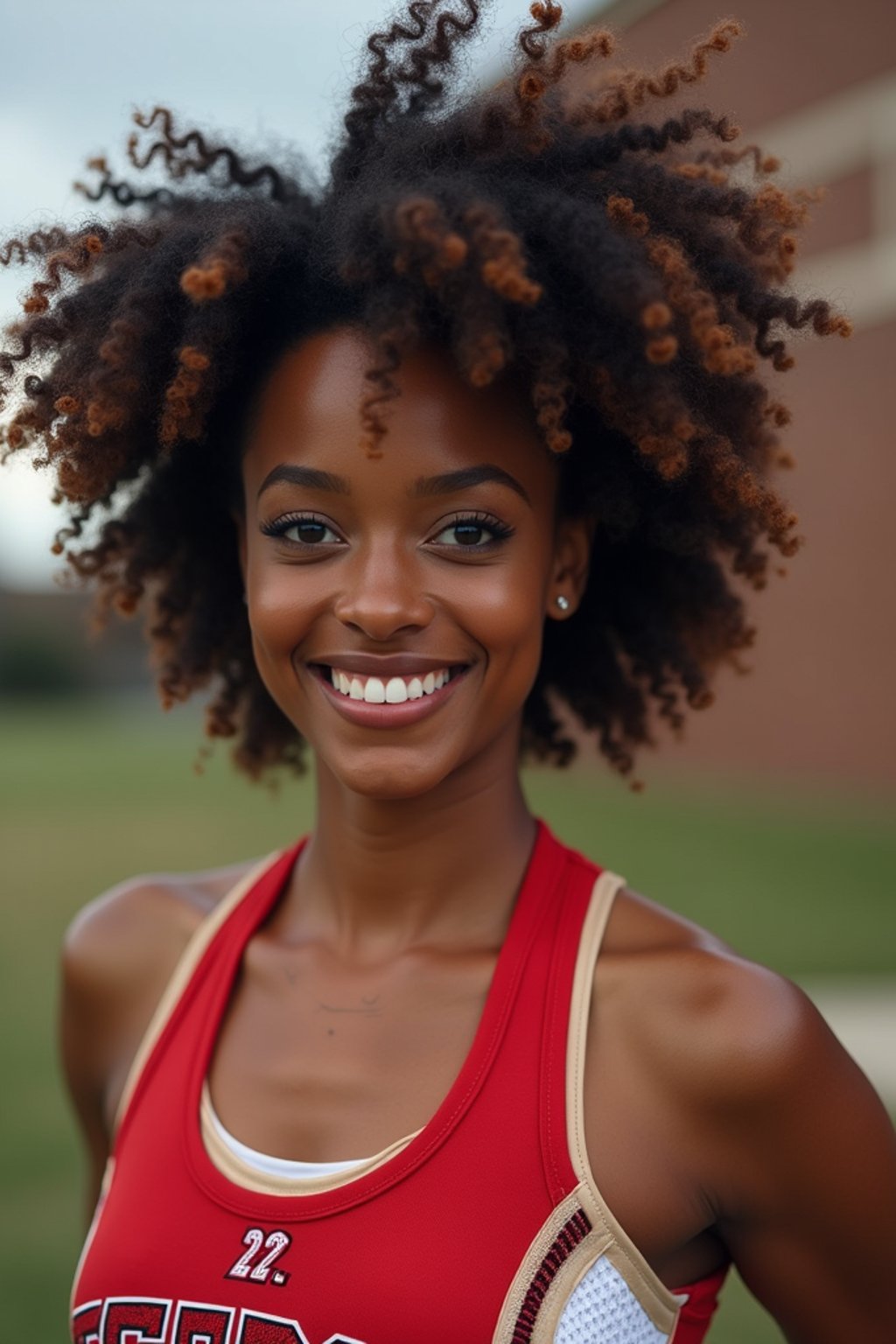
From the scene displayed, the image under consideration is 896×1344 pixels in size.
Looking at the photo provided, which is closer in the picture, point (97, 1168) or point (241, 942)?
point (241, 942)

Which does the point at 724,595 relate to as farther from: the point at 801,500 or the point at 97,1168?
the point at 801,500

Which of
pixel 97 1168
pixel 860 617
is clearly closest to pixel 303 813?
pixel 860 617

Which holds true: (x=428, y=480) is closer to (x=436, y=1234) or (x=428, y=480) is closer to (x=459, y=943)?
(x=459, y=943)

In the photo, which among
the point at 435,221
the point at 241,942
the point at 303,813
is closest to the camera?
the point at 435,221

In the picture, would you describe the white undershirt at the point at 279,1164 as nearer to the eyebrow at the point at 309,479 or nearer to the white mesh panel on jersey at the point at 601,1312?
the white mesh panel on jersey at the point at 601,1312

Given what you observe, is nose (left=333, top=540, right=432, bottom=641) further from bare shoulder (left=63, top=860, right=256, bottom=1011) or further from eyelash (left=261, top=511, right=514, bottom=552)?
bare shoulder (left=63, top=860, right=256, bottom=1011)

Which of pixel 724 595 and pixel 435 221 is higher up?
pixel 435 221

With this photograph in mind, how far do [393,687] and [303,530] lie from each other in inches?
11.5

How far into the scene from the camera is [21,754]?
2419 cm

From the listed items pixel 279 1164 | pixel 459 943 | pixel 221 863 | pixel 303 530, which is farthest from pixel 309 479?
pixel 221 863

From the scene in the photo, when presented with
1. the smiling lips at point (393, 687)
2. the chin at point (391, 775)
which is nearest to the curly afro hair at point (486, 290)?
the smiling lips at point (393, 687)

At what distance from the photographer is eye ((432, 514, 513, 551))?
2225mm

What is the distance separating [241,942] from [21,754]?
74.3 ft

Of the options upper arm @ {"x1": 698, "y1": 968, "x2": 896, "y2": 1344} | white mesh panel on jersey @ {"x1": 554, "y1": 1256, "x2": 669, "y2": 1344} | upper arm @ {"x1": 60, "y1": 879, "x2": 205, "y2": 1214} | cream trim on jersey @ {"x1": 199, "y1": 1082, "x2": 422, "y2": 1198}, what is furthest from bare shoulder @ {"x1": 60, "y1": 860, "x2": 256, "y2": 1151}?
upper arm @ {"x1": 698, "y1": 968, "x2": 896, "y2": 1344}
